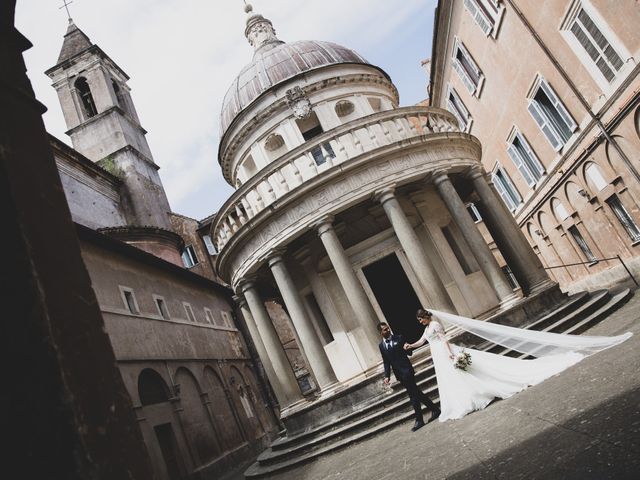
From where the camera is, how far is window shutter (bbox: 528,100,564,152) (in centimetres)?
1748

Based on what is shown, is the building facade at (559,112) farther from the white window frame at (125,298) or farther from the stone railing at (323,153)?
the white window frame at (125,298)

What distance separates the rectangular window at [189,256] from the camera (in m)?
31.2

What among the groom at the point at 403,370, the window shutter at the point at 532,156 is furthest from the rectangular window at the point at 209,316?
the window shutter at the point at 532,156

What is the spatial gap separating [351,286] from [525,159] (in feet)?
45.2

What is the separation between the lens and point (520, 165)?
70.1ft

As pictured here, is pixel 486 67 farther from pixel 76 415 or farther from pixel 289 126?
pixel 76 415

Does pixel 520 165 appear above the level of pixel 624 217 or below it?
above

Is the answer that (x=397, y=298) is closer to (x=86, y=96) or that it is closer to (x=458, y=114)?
(x=458, y=114)

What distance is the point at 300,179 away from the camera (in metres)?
12.5

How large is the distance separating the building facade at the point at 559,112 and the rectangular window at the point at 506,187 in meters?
0.07

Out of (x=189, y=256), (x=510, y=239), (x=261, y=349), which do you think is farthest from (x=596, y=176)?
(x=189, y=256)

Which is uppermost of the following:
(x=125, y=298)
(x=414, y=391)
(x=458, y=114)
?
(x=458, y=114)

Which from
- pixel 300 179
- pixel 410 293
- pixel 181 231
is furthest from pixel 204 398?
pixel 181 231

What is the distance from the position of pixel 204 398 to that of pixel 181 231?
16.0 meters
